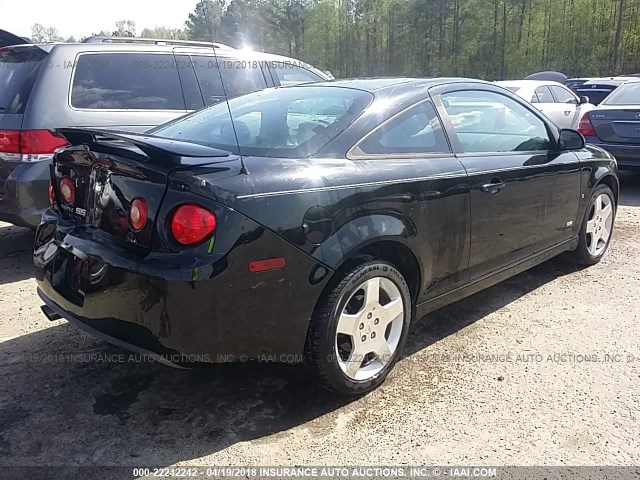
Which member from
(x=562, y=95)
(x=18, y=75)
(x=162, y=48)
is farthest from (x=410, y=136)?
(x=562, y=95)

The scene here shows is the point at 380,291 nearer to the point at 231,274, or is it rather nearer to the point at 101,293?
the point at 231,274

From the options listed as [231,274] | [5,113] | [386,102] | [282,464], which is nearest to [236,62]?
[5,113]

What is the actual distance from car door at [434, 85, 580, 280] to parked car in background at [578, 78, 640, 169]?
12.5ft

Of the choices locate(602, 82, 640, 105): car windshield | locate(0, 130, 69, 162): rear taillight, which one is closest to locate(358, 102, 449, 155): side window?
locate(0, 130, 69, 162): rear taillight

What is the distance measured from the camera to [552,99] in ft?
33.3

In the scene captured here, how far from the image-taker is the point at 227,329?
2.21 metres

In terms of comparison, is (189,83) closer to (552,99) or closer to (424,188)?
(424,188)

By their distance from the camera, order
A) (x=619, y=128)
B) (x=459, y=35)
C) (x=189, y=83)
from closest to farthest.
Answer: (x=189, y=83), (x=619, y=128), (x=459, y=35)

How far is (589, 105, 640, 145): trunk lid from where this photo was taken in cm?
723

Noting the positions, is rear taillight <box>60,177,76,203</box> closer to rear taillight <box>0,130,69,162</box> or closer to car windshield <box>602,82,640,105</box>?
rear taillight <box>0,130,69,162</box>

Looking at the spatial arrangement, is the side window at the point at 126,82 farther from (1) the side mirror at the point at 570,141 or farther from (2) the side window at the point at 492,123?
(1) the side mirror at the point at 570,141

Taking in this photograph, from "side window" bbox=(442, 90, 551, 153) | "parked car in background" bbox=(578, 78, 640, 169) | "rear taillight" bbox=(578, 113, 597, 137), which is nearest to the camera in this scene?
"side window" bbox=(442, 90, 551, 153)

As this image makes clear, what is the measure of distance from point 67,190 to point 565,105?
9791mm

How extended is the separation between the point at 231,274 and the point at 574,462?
1577mm
